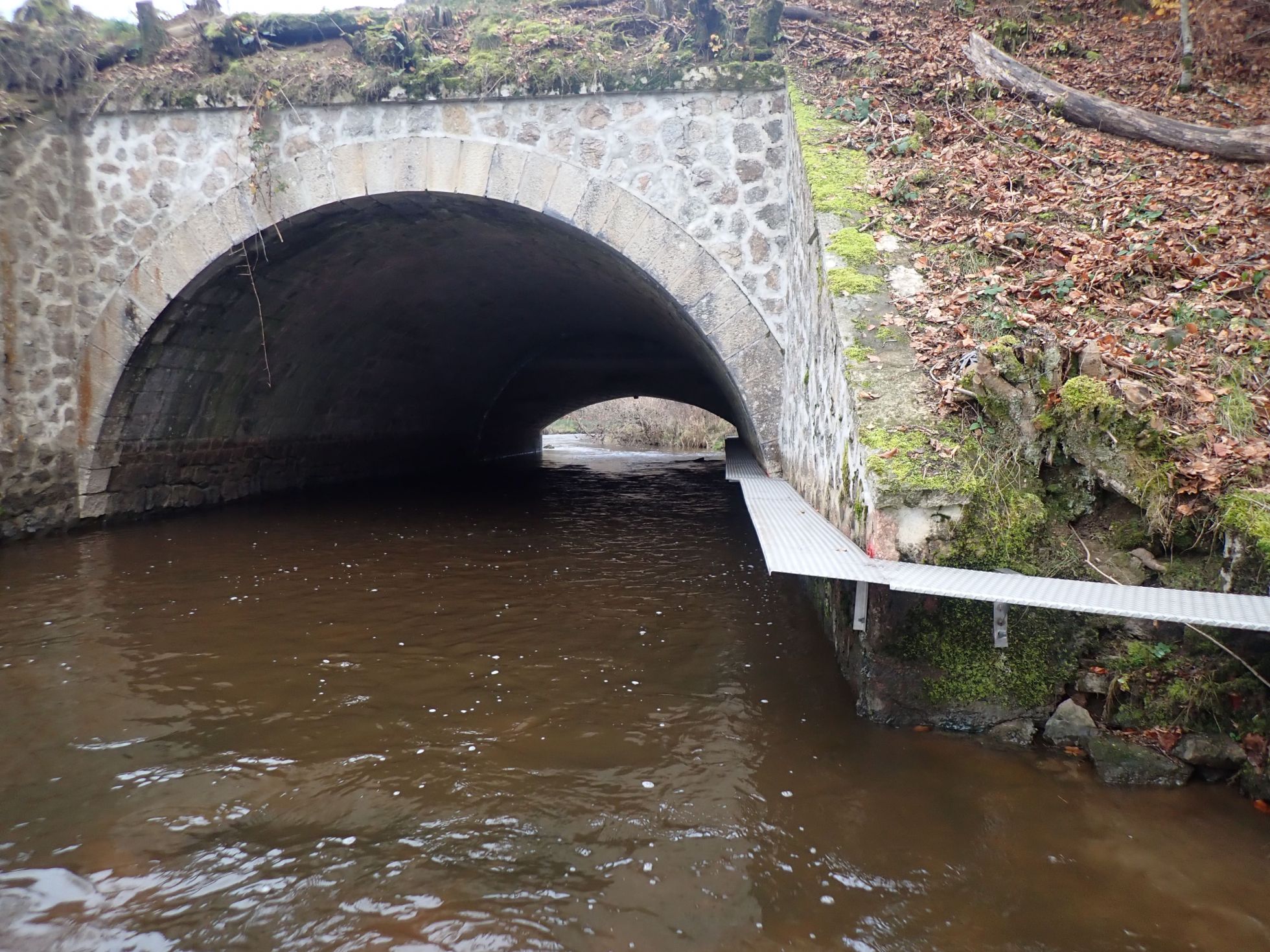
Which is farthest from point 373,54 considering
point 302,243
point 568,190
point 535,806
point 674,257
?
point 535,806

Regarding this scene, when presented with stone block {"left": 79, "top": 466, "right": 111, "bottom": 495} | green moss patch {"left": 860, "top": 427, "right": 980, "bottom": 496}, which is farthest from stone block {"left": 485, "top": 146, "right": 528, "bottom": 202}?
stone block {"left": 79, "top": 466, "right": 111, "bottom": 495}

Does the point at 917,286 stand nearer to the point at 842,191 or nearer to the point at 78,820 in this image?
the point at 842,191

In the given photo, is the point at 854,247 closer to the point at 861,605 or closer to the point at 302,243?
the point at 861,605

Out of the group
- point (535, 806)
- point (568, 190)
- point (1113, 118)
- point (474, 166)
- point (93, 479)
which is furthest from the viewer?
point (93, 479)

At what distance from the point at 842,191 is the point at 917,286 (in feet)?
4.16

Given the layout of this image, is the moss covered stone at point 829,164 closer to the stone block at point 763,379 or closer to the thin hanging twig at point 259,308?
the stone block at point 763,379

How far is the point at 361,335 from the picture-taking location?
11.1 metres

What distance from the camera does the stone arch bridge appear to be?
693 cm

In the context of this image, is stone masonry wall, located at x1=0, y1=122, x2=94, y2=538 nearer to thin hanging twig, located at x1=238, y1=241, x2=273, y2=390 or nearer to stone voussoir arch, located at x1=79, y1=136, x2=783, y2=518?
stone voussoir arch, located at x1=79, y1=136, x2=783, y2=518

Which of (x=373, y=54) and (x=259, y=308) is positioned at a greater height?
(x=373, y=54)

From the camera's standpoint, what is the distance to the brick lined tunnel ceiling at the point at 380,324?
26.4 ft

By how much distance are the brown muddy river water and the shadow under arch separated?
3.46 meters

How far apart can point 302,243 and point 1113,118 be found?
7.59m

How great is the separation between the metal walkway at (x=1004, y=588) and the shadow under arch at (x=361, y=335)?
343 centimetres
